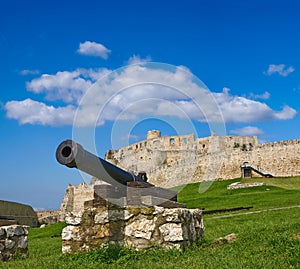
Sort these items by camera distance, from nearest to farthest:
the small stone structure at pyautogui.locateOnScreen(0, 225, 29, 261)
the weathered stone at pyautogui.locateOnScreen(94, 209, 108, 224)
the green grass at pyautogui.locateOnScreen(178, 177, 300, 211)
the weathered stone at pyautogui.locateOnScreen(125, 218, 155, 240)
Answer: the weathered stone at pyautogui.locateOnScreen(125, 218, 155, 240) < the weathered stone at pyautogui.locateOnScreen(94, 209, 108, 224) < the small stone structure at pyautogui.locateOnScreen(0, 225, 29, 261) < the green grass at pyautogui.locateOnScreen(178, 177, 300, 211)

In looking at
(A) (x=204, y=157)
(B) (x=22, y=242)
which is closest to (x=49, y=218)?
(A) (x=204, y=157)

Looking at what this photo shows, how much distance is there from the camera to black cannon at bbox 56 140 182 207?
6734 mm

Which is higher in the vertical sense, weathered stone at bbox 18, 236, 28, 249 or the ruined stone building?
the ruined stone building

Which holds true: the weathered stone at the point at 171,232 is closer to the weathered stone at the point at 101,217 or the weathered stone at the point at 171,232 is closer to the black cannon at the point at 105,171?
the black cannon at the point at 105,171

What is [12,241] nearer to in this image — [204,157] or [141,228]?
[141,228]

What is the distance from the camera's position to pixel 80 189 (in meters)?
64.1

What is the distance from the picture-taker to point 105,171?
767 centimetres

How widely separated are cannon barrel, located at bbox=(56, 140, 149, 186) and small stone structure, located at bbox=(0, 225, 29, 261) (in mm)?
2866

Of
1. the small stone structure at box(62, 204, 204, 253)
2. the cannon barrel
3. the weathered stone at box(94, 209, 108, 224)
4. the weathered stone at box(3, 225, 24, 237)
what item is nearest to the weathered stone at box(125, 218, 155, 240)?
the small stone structure at box(62, 204, 204, 253)

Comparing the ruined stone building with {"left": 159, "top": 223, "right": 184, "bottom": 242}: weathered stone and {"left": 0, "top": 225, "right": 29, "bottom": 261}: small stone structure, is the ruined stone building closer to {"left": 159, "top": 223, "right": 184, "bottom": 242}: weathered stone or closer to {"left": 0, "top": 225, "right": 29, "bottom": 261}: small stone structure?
{"left": 0, "top": 225, "right": 29, "bottom": 261}: small stone structure

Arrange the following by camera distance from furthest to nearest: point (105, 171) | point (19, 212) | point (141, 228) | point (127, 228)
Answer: point (19, 212)
point (127, 228)
point (141, 228)
point (105, 171)

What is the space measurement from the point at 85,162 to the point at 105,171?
2.41ft

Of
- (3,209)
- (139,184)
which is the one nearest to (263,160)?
(3,209)

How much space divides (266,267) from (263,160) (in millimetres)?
44270
